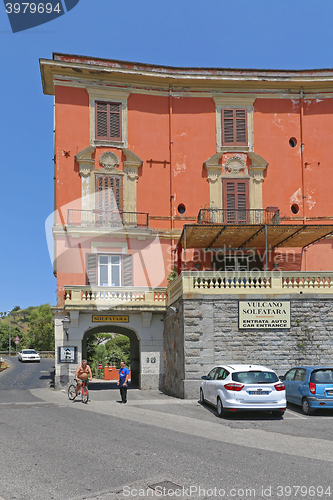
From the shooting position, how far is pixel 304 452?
9.07m

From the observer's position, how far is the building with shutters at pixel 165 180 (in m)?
24.8

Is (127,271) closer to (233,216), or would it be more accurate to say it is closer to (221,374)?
(233,216)

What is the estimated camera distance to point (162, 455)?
8641mm

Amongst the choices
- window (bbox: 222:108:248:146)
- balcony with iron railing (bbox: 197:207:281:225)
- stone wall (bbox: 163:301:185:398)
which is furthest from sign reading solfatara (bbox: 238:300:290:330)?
window (bbox: 222:108:248:146)

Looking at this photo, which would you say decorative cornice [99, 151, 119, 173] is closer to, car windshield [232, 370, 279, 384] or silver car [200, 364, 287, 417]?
silver car [200, 364, 287, 417]

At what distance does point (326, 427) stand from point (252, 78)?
20.6 m

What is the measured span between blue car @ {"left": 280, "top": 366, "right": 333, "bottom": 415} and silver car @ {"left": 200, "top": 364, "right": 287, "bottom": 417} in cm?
107

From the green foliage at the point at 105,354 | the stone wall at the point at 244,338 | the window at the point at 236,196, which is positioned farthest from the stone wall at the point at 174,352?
the green foliage at the point at 105,354

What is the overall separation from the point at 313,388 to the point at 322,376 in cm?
48

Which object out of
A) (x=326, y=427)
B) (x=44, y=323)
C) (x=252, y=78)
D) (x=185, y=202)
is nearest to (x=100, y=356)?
(x=44, y=323)

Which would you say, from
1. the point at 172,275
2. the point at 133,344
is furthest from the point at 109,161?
the point at 133,344

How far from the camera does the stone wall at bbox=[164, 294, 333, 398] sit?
1923cm

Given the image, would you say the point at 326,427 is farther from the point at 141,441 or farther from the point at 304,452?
the point at 141,441

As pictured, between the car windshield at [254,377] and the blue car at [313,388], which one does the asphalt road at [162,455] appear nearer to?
the blue car at [313,388]
